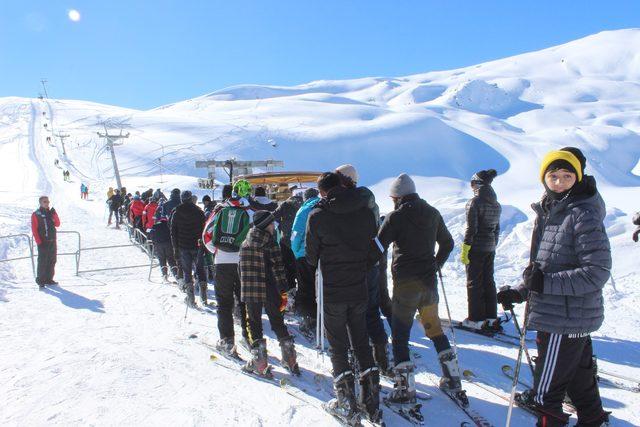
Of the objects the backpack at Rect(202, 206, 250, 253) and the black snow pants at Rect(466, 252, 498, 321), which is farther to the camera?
the black snow pants at Rect(466, 252, 498, 321)

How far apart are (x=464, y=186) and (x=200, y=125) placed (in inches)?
1842

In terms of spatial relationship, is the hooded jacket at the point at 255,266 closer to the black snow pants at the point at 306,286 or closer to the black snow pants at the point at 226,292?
the black snow pants at the point at 226,292

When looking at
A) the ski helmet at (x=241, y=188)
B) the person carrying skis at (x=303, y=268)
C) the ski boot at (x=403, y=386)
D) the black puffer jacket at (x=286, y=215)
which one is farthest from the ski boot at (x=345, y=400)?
the black puffer jacket at (x=286, y=215)

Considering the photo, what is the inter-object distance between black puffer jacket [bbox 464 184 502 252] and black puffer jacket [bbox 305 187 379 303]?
278cm

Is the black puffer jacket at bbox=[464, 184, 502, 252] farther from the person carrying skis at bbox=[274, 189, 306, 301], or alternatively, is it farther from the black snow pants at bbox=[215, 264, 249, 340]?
the black snow pants at bbox=[215, 264, 249, 340]

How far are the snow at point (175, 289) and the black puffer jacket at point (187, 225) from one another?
1.15 m

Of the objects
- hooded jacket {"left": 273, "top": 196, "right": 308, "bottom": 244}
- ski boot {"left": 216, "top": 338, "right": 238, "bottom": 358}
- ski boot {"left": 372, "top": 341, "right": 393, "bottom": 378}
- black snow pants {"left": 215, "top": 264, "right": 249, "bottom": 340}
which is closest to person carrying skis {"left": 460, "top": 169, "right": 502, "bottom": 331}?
ski boot {"left": 372, "top": 341, "right": 393, "bottom": 378}

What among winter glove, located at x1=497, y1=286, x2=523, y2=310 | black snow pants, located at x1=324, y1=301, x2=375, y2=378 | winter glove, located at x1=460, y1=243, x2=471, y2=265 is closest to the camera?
winter glove, located at x1=497, y1=286, x2=523, y2=310

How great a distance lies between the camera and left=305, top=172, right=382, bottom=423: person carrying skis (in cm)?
370

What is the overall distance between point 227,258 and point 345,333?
1903 millimetres

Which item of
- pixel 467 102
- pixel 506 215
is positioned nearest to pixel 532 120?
pixel 467 102

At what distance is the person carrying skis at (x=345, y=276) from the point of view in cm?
370

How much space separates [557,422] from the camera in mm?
3102

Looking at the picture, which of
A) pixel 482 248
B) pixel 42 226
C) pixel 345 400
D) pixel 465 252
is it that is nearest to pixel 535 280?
pixel 345 400
